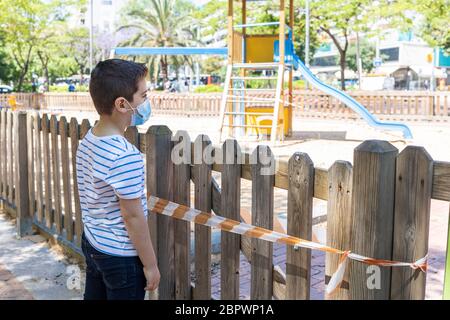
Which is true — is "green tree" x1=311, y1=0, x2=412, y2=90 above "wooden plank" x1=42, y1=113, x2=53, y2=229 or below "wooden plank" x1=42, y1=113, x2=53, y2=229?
above

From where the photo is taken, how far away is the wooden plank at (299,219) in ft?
7.50

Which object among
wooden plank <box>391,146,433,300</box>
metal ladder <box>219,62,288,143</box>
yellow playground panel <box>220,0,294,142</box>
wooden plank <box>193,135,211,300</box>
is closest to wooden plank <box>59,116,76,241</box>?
wooden plank <box>193,135,211,300</box>

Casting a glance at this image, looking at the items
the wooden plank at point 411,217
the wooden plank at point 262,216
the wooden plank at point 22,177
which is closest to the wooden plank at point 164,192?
the wooden plank at point 262,216

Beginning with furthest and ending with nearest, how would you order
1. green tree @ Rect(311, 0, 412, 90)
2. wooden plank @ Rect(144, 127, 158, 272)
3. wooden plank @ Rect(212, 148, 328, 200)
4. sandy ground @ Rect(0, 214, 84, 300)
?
green tree @ Rect(311, 0, 412, 90), sandy ground @ Rect(0, 214, 84, 300), wooden plank @ Rect(144, 127, 158, 272), wooden plank @ Rect(212, 148, 328, 200)

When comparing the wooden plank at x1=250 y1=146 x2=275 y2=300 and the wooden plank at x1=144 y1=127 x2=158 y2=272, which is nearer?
the wooden plank at x1=250 y1=146 x2=275 y2=300

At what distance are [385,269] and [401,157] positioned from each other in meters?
0.45

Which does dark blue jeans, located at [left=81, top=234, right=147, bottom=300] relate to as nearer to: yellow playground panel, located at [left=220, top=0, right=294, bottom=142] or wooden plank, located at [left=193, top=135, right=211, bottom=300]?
wooden plank, located at [left=193, top=135, right=211, bottom=300]

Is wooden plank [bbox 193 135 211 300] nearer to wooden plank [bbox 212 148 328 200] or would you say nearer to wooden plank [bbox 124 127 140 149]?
wooden plank [bbox 212 148 328 200]

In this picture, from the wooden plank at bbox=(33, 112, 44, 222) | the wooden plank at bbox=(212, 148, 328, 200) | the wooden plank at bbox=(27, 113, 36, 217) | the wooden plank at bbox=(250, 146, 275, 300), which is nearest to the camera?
the wooden plank at bbox=(212, 148, 328, 200)

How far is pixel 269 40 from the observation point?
14.7 metres

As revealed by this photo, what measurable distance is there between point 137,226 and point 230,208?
2.12 ft

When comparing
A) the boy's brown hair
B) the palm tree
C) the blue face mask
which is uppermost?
the palm tree

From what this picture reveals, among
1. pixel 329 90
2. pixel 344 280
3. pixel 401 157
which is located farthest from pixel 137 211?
pixel 329 90

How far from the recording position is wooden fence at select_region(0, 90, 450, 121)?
19844mm
